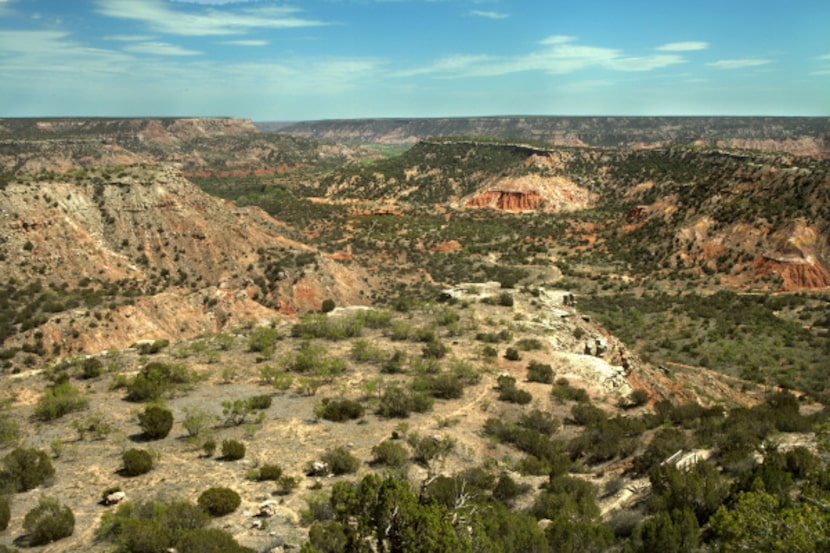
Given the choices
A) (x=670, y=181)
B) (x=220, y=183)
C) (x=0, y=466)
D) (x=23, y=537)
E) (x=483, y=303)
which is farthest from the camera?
(x=220, y=183)

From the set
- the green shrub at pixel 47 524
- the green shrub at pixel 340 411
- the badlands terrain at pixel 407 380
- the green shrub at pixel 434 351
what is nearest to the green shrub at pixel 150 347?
the badlands terrain at pixel 407 380

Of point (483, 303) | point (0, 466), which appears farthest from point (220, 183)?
point (0, 466)

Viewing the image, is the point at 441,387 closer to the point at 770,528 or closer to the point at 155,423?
the point at 155,423

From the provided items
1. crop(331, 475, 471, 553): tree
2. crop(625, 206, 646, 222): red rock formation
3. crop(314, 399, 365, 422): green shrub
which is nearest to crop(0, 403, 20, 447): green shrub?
crop(314, 399, 365, 422): green shrub

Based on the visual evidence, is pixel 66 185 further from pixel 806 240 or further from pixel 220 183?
pixel 220 183

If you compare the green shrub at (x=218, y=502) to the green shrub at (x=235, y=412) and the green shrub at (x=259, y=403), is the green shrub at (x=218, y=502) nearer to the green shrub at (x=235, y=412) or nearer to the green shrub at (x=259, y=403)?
the green shrub at (x=235, y=412)

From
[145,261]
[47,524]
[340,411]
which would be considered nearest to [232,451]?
[340,411]

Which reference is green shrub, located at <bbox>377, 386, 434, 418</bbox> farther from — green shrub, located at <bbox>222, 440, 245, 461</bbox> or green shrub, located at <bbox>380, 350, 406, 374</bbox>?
green shrub, located at <bbox>222, 440, 245, 461</bbox>
